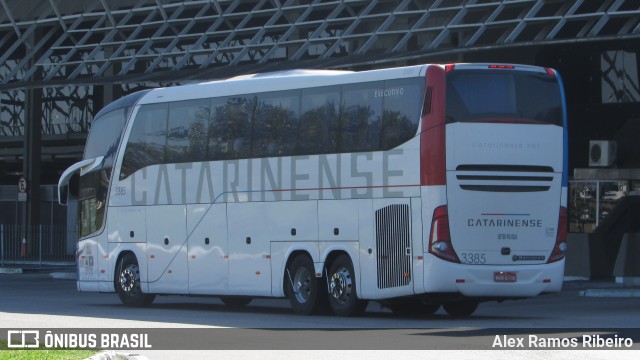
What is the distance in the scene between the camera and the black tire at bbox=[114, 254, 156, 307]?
1003 inches

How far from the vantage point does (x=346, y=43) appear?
39844 mm

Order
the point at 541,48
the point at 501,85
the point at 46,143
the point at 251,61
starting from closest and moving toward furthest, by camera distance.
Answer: the point at 501,85
the point at 541,48
the point at 251,61
the point at 46,143

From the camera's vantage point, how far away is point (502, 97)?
19875mm

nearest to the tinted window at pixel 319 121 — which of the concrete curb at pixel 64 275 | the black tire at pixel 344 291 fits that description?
the black tire at pixel 344 291

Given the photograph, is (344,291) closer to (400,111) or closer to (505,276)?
(505,276)

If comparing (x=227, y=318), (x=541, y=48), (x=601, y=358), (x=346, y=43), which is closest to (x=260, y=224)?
(x=227, y=318)

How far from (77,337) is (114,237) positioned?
9.76 metres

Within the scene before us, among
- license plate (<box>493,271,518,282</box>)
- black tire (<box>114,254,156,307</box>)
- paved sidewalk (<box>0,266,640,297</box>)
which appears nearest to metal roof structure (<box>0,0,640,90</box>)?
A: paved sidewalk (<box>0,266,640,297</box>)

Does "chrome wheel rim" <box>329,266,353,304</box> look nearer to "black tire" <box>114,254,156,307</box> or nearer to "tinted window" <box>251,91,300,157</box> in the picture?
"tinted window" <box>251,91,300,157</box>

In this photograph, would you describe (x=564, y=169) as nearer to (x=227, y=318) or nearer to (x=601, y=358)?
(x=227, y=318)

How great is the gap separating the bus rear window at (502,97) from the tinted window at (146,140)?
6674mm

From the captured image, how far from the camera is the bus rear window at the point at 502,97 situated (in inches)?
771

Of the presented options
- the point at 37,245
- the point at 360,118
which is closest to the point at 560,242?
the point at 360,118

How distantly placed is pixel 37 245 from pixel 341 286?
98.0 ft
